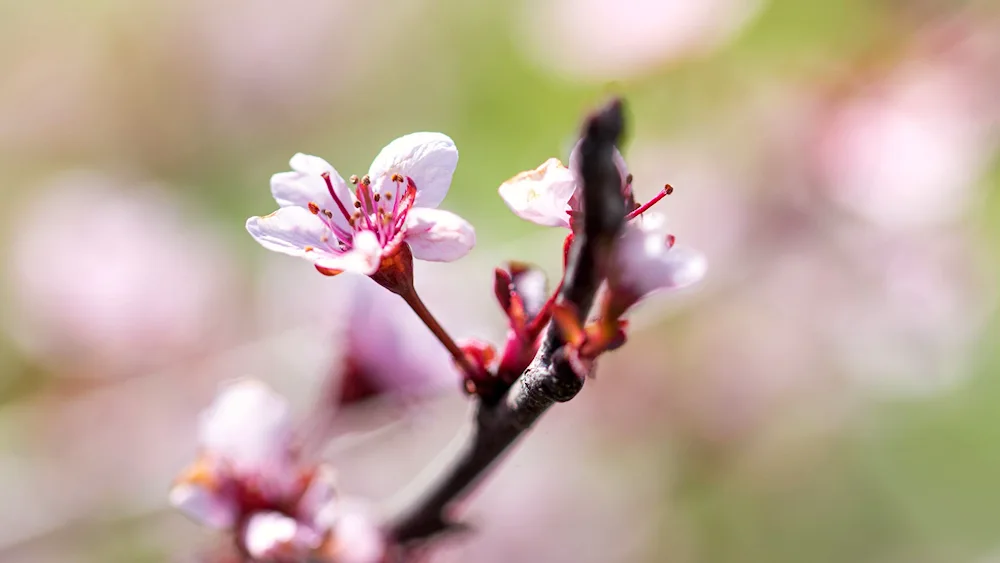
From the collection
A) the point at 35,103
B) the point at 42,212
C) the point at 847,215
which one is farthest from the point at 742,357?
the point at 35,103

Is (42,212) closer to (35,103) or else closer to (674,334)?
(35,103)

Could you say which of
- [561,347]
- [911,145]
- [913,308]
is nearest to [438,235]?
[561,347]

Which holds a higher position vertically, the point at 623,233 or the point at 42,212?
the point at 42,212

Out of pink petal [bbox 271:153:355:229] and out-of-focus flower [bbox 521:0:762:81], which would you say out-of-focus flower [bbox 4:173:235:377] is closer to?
out-of-focus flower [bbox 521:0:762:81]

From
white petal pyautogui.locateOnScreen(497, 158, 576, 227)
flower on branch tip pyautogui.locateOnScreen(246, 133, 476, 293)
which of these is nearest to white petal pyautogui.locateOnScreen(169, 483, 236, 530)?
flower on branch tip pyautogui.locateOnScreen(246, 133, 476, 293)

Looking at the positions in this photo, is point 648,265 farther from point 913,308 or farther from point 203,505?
point 913,308
